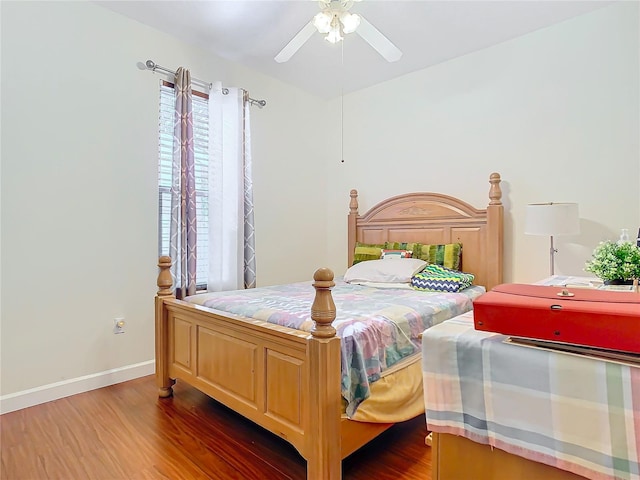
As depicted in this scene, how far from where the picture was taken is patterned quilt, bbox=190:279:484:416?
5.53 feet

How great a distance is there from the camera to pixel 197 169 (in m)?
3.28

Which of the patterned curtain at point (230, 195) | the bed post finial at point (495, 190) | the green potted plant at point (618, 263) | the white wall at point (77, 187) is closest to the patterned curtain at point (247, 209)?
the patterned curtain at point (230, 195)

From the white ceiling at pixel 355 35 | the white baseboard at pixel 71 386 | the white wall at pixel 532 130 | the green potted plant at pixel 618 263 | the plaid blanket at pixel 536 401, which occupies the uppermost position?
the white ceiling at pixel 355 35

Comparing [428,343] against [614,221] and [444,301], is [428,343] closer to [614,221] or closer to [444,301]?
[444,301]

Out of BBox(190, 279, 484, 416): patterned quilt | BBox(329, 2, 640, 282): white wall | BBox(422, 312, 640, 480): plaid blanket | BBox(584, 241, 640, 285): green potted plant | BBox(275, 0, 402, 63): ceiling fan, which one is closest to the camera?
BBox(422, 312, 640, 480): plaid blanket

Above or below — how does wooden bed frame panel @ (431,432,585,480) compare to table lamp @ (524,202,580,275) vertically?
below

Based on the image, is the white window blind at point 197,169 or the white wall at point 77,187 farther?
the white window blind at point 197,169

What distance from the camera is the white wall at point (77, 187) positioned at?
2.37 metres

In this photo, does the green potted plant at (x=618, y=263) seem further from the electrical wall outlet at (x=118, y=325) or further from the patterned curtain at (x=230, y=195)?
the electrical wall outlet at (x=118, y=325)

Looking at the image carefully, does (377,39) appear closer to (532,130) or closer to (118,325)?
(532,130)

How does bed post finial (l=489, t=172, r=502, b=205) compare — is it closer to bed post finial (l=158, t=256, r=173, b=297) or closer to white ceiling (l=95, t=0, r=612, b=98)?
white ceiling (l=95, t=0, r=612, b=98)

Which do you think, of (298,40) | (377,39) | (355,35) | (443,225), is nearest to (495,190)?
(443,225)

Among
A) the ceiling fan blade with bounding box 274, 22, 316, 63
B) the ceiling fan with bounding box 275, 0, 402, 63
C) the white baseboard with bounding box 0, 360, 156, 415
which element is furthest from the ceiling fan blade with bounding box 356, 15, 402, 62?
the white baseboard with bounding box 0, 360, 156, 415

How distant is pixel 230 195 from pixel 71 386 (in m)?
1.86
